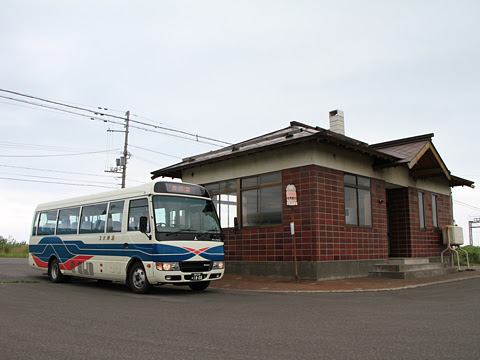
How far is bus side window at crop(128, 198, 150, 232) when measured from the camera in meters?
10.7

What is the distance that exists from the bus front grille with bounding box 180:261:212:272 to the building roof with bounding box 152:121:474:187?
16.9ft

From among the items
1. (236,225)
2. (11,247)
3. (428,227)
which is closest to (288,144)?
(236,225)

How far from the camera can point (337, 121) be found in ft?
61.2

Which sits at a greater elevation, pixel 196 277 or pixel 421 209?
pixel 421 209

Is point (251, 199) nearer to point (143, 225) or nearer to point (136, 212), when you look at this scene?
point (136, 212)

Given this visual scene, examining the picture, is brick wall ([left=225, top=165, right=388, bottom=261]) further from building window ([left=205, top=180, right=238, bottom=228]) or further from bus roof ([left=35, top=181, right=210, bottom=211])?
bus roof ([left=35, top=181, right=210, bottom=211])

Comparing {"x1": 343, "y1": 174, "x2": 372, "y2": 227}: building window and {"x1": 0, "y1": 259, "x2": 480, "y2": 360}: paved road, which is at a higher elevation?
{"x1": 343, "y1": 174, "x2": 372, "y2": 227}: building window

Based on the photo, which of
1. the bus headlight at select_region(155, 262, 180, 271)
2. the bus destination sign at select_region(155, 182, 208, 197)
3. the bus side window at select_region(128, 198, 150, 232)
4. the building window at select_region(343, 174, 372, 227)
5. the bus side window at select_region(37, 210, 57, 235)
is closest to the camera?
the bus headlight at select_region(155, 262, 180, 271)

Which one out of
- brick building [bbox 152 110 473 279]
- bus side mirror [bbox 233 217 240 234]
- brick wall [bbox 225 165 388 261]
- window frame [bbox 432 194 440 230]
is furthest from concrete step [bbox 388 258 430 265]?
bus side mirror [bbox 233 217 240 234]

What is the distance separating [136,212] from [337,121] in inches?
423

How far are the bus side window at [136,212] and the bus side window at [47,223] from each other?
467cm

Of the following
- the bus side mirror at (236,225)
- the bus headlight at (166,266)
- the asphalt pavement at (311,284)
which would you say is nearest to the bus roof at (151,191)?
the bus side mirror at (236,225)

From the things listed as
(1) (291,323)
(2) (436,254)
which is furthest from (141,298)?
(2) (436,254)

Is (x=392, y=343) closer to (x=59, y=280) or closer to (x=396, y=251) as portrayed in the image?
(x=59, y=280)
